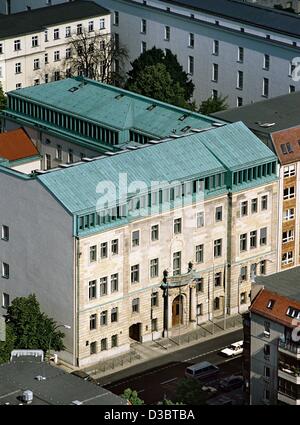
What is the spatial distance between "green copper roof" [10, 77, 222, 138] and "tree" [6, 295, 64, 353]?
89.7 feet

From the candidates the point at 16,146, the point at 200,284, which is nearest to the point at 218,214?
the point at 200,284

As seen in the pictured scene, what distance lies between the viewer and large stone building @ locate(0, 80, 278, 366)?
160125mm

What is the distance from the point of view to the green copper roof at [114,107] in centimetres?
18000

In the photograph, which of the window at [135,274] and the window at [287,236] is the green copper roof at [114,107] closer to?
the window at [287,236]

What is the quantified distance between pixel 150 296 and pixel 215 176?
13.4m

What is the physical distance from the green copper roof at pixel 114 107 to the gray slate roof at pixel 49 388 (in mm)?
49016

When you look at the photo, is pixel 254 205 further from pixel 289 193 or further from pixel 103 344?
pixel 103 344

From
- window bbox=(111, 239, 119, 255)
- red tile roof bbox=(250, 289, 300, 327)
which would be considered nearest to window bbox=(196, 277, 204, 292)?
window bbox=(111, 239, 119, 255)

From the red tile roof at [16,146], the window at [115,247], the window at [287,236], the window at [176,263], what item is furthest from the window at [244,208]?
the red tile roof at [16,146]

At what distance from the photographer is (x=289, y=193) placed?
17612cm

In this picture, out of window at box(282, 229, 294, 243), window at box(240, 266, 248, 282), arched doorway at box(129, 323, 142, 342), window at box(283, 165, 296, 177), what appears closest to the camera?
arched doorway at box(129, 323, 142, 342)

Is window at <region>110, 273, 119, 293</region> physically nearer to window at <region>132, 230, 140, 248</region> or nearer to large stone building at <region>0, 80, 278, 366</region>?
large stone building at <region>0, 80, 278, 366</region>

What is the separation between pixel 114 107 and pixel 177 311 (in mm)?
26876
